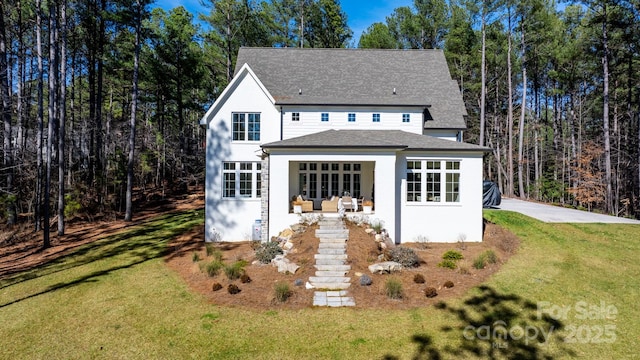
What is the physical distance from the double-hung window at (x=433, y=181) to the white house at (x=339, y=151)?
50mm

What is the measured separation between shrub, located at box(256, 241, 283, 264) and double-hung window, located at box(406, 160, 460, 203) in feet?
22.6

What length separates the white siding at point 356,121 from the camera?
17156 mm

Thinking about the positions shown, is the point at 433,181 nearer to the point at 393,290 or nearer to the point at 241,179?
the point at 393,290

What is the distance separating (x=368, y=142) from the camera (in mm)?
14133

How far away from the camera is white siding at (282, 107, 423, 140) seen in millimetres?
17156

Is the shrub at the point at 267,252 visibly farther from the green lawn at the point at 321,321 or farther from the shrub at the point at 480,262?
the shrub at the point at 480,262

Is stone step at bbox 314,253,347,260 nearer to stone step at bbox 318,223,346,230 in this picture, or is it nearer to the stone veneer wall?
stone step at bbox 318,223,346,230

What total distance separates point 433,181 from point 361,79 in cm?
873

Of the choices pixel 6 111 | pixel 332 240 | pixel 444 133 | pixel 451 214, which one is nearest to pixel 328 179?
pixel 332 240

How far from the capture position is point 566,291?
31.7ft

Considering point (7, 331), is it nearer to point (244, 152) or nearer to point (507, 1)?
point (244, 152)

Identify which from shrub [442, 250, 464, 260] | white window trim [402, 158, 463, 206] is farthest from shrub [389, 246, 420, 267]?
white window trim [402, 158, 463, 206]

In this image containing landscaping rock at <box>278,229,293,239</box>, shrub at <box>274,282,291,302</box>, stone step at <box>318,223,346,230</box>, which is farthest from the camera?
landscaping rock at <box>278,229,293,239</box>

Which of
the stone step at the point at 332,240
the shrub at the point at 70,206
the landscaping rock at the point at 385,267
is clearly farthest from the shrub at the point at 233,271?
the shrub at the point at 70,206
